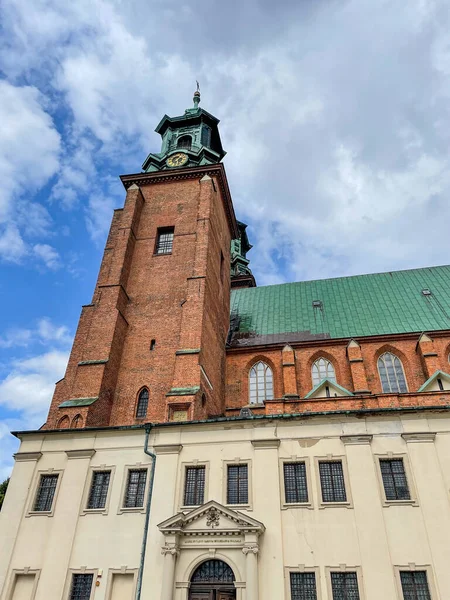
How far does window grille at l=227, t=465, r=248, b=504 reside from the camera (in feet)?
46.8

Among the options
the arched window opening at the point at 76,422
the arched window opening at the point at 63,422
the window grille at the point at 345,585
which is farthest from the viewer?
the arched window opening at the point at 63,422

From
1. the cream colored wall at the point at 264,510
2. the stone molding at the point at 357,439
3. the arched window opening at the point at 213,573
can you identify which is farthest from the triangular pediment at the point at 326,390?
the arched window opening at the point at 213,573

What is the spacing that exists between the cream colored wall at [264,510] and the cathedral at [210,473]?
4cm

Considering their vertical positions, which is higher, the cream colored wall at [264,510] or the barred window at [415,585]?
the cream colored wall at [264,510]

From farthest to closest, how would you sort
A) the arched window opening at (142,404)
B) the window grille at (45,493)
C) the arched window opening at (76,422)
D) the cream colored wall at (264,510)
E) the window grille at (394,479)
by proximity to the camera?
the arched window opening at (142,404), the arched window opening at (76,422), the window grille at (45,493), the window grille at (394,479), the cream colored wall at (264,510)

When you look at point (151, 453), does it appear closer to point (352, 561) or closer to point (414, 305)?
point (352, 561)

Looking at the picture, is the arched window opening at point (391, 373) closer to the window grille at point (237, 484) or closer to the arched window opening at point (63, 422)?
the window grille at point (237, 484)

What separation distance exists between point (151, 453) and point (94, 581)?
154 inches

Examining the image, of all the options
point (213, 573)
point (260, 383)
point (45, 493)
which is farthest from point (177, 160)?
point (213, 573)

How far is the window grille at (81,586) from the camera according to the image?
44.3 ft

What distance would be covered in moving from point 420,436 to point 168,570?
846 cm

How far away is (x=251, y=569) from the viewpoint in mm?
12672

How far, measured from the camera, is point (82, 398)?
19453 millimetres

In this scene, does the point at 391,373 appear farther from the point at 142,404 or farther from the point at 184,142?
the point at 184,142
